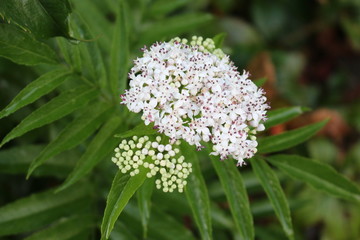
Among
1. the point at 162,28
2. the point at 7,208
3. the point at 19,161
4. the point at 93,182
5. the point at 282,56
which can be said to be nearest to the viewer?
the point at 7,208

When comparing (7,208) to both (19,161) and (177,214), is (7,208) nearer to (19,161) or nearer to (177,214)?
(19,161)

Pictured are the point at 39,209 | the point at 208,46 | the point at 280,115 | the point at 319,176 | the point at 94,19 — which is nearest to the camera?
→ the point at 208,46

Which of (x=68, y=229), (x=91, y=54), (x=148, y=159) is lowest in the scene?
(x=68, y=229)

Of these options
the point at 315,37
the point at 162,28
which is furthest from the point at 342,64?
the point at 162,28

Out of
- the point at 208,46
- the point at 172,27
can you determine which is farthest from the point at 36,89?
the point at 172,27

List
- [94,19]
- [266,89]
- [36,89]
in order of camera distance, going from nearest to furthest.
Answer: [36,89] < [94,19] < [266,89]

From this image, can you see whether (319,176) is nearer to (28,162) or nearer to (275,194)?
(275,194)

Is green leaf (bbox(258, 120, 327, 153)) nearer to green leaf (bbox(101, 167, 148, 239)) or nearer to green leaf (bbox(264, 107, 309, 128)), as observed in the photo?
green leaf (bbox(264, 107, 309, 128))
